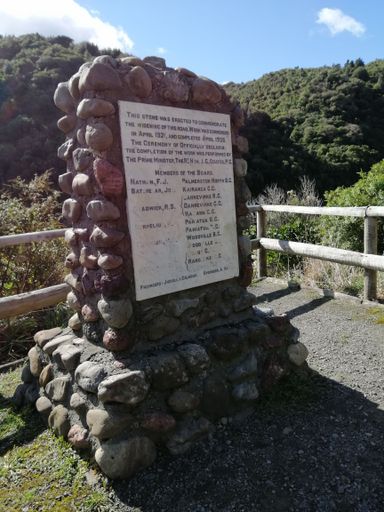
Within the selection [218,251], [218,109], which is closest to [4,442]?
[218,251]

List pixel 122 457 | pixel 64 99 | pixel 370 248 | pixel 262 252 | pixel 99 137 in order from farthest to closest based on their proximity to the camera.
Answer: pixel 262 252
pixel 370 248
pixel 64 99
pixel 99 137
pixel 122 457

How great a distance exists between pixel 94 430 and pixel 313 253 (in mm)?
3913

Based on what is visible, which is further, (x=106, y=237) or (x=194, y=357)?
(x=194, y=357)

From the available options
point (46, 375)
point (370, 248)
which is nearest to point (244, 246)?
point (46, 375)

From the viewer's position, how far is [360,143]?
27.0 metres

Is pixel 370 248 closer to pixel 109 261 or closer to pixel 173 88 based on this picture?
pixel 173 88

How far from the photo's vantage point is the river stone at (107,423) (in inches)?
88.4

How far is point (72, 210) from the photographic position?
8.79 ft

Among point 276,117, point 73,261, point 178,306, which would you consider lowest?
point 178,306

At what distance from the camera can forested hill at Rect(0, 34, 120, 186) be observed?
67.7 feet

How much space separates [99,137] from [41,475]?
1.97 meters

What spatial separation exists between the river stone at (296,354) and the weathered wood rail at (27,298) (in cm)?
222

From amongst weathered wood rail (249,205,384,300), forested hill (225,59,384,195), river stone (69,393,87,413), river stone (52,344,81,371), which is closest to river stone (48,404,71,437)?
river stone (69,393,87,413)

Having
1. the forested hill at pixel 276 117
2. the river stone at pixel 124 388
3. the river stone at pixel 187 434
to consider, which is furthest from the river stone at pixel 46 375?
the forested hill at pixel 276 117
